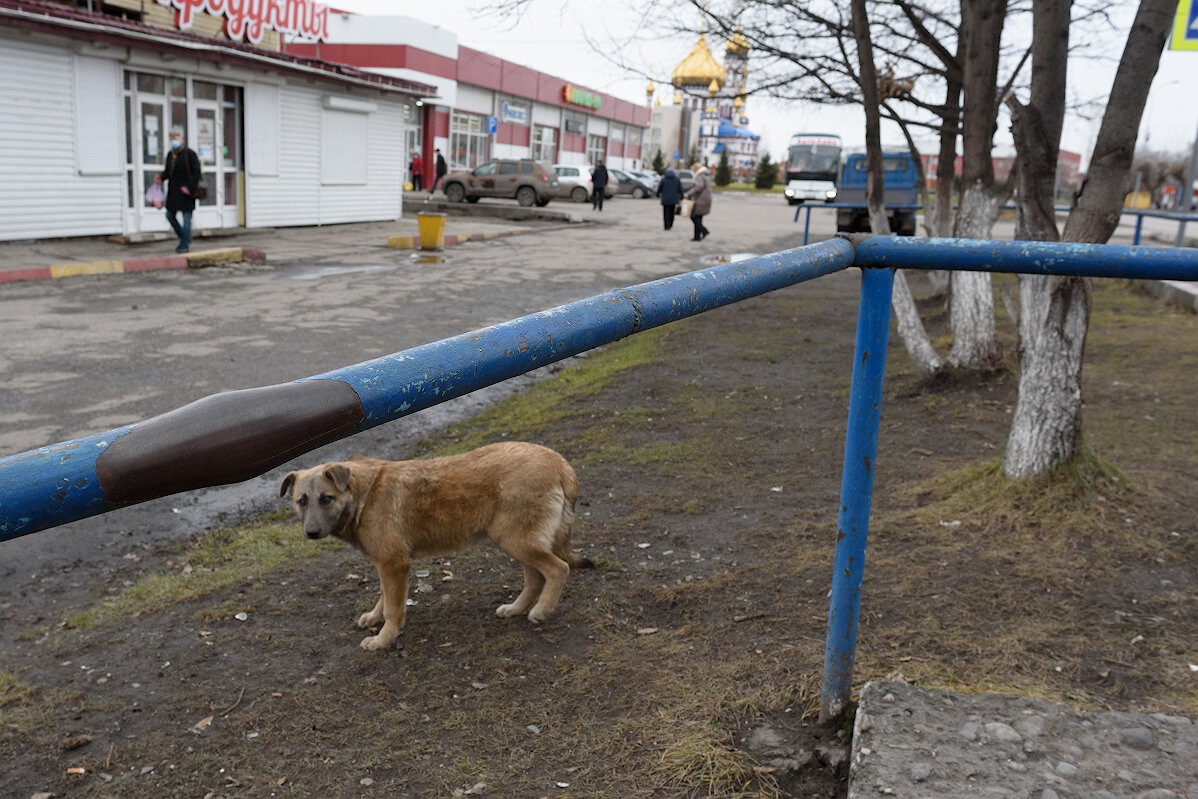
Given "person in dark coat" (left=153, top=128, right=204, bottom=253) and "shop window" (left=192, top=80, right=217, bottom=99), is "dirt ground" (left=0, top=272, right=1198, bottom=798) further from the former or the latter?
"shop window" (left=192, top=80, right=217, bottom=99)

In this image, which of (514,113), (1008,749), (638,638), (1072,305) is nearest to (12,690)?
(638,638)

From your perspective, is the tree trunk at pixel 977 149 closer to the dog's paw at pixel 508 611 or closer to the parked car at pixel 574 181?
the dog's paw at pixel 508 611

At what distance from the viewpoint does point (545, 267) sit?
690 inches

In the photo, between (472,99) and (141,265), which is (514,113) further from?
(141,265)

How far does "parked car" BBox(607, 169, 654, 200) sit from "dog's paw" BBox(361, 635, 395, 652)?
48.8 metres

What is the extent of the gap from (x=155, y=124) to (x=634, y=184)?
34.6 meters

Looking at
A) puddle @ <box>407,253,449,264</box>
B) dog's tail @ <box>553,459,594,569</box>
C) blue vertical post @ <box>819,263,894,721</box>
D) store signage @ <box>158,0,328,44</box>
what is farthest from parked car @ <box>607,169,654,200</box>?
blue vertical post @ <box>819,263,894,721</box>

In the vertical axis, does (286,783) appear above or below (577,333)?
below

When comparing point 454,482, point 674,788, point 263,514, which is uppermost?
point 454,482

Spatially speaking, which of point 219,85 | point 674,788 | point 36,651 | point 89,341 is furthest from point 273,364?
point 219,85

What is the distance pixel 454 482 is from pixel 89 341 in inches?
285

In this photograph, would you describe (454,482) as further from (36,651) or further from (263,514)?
(263,514)

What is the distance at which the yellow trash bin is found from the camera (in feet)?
64.9

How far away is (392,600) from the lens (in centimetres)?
362
